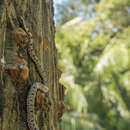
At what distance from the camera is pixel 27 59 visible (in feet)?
4.71

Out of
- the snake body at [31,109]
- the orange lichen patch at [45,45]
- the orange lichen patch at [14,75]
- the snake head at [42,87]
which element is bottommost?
the snake body at [31,109]

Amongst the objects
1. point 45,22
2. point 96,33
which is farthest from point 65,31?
point 45,22

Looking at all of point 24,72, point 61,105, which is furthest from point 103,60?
point 24,72

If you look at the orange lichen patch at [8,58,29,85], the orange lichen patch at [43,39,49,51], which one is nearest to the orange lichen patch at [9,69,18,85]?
the orange lichen patch at [8,58,29,85]

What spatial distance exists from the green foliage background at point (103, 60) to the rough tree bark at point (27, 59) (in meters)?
7.60

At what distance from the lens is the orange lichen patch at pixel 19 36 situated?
1.40 metres

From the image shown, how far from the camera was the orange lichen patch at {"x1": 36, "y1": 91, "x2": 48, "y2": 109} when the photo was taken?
1357 millimetres

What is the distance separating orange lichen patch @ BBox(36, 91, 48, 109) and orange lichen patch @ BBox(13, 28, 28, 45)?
0.27 m

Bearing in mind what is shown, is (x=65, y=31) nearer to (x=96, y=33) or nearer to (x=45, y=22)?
(x=96, y=33)

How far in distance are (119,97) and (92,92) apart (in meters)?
1.23

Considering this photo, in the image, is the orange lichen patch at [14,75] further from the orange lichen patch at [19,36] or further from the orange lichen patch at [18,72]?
the orange lichen patch at [19,36]

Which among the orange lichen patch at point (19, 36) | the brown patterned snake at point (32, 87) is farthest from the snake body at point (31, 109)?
the orange lichen patch at point (19, 36)

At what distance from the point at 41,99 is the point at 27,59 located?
21cm

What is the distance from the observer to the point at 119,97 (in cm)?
1088
